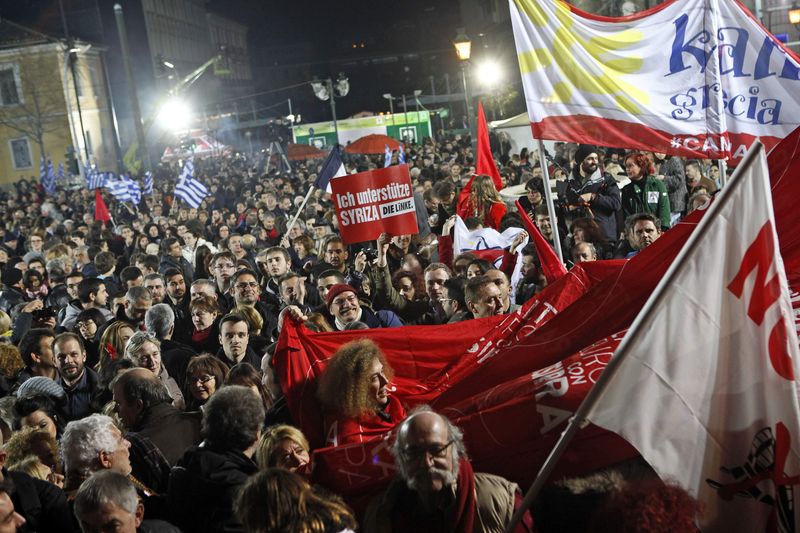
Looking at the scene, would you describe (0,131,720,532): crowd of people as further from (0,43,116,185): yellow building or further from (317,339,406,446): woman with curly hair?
(0,43,116,185): yellow building

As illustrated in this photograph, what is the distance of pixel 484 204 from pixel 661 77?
14.5 ft

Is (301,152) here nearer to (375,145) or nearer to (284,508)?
(375,145)

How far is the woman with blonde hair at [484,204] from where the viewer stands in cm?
1070

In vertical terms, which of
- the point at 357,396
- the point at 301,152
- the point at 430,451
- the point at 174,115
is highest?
the point at 174,115

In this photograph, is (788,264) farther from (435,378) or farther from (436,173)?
(436,173)

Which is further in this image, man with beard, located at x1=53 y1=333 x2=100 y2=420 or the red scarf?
man with beard, located at x1=53 y1=333 x2=100 y2=420

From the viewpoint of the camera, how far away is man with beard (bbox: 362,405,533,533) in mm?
3357

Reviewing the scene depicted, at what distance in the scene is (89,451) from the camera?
172 inches

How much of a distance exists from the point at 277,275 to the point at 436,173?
11.0m

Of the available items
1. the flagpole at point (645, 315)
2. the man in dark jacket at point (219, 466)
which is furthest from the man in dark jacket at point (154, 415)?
the flagpole at point (645, 315)

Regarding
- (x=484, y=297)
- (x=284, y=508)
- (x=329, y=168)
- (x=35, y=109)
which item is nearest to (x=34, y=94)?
(x=35, y=109)

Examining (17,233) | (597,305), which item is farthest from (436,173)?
(597,305)

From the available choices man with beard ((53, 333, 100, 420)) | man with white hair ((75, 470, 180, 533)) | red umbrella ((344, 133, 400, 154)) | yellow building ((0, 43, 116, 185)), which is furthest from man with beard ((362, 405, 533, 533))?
yellow building ((0, 43, 116, 185))

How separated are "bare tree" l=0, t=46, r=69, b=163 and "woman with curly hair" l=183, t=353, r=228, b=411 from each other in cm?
5512
